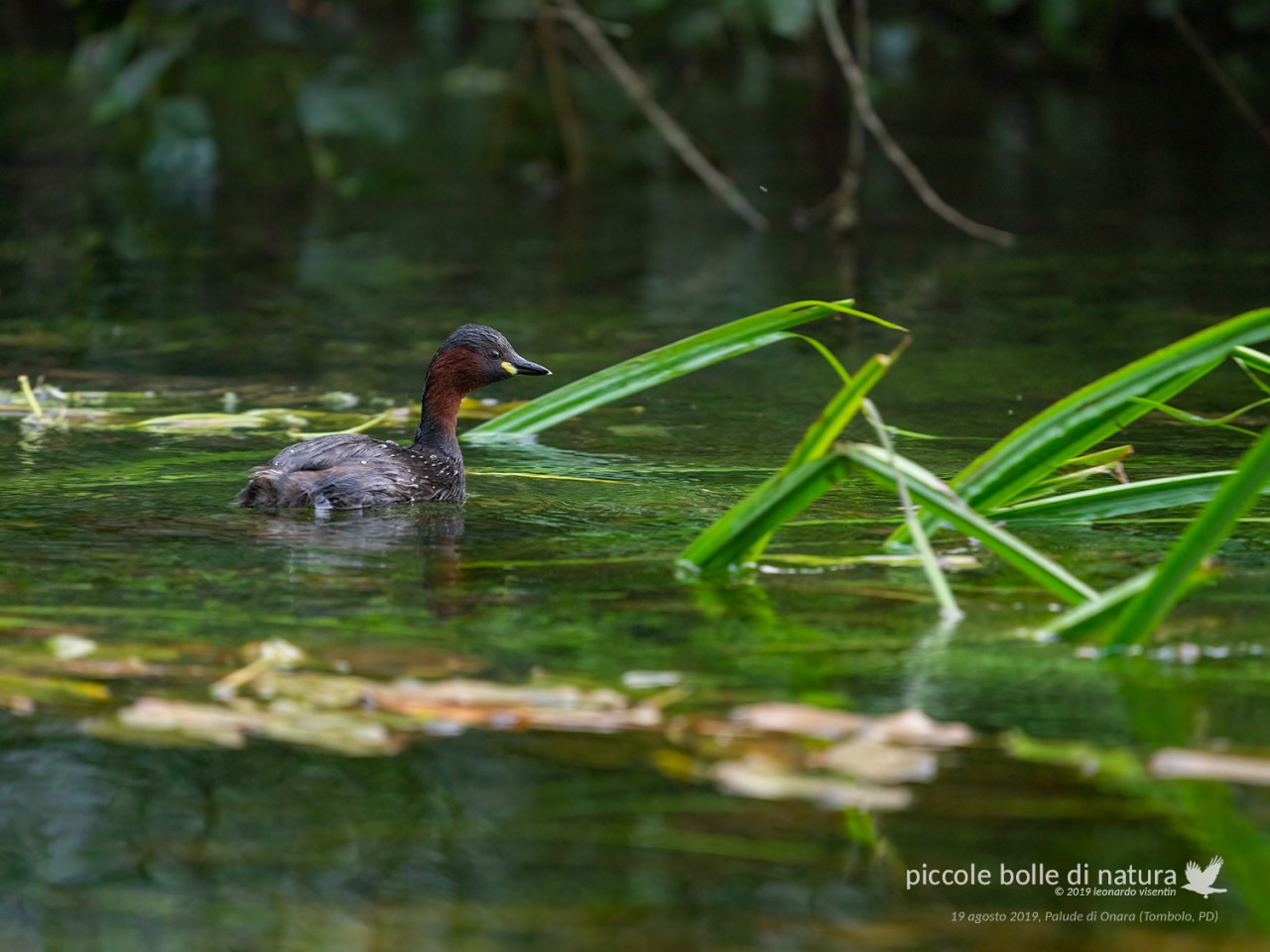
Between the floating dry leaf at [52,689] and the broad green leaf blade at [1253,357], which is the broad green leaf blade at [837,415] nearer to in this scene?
the broad green leaf blade at [1253,357]

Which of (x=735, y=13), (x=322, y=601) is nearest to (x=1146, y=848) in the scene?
(x=322, y=601)

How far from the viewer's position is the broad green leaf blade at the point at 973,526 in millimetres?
4332

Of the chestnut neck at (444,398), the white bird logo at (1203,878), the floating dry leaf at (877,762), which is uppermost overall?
the chestnut neck at (444,398)

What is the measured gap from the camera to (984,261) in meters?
12.6

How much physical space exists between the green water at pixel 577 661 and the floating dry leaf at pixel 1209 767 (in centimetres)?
4

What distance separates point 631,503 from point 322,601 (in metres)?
1.45

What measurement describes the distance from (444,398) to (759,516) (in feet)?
6.87

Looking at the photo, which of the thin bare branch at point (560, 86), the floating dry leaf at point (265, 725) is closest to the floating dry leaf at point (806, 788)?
the floating dry leaf at point (265, 725)

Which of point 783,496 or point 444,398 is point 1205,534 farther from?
point 444,398

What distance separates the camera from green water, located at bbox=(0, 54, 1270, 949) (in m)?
3.19

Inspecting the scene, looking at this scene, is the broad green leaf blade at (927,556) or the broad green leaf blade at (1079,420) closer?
the broad green leaf blade at (927,556)

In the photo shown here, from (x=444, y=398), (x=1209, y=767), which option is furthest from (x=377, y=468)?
(x=1209, y=767)

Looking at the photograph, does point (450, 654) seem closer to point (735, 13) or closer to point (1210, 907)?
point (1210, 907)

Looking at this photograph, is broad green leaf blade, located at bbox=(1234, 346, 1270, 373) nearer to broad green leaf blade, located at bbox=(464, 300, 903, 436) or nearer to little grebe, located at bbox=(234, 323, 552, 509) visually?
broad green leaf blade, located at bbox=(464, 300, 903, 436)
